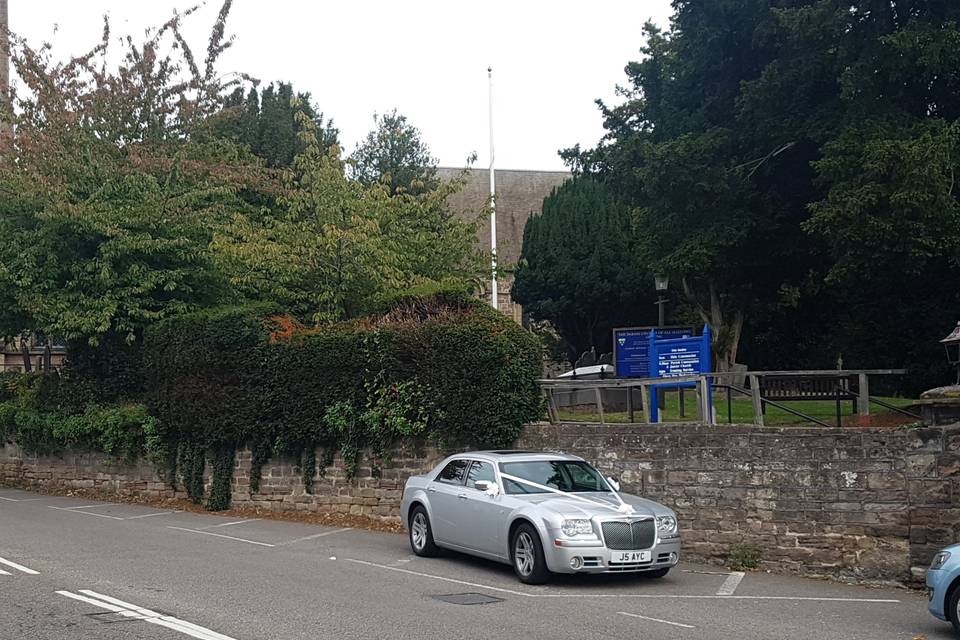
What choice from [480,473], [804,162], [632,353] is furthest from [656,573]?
[804,162]

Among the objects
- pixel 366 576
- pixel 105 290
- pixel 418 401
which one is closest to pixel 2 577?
pixel 366 576

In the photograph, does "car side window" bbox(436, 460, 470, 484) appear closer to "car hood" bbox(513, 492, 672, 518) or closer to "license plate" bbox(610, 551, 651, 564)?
"car hood" bbox(513, 492, 672, 518)

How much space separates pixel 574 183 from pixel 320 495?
1127 inches

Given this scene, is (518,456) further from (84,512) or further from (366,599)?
(84,512)

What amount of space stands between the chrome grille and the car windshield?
48.0 inches

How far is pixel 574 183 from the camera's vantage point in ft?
151

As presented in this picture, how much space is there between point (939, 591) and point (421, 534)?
7.23 m

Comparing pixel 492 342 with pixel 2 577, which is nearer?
pixel 2 577

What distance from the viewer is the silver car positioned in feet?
38.8

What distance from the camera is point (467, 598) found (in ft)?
36.4

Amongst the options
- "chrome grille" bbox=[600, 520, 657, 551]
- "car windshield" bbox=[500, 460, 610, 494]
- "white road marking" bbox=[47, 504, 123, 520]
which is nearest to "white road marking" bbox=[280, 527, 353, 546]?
"car windshield" bbox=[500, 460, 610, 494]

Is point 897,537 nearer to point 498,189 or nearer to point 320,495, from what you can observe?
point 320,495

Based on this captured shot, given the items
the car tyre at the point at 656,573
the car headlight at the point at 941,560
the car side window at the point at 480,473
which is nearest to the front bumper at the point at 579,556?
the car tyre at the point at 656,573

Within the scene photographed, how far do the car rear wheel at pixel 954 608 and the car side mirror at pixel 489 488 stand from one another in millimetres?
5484
